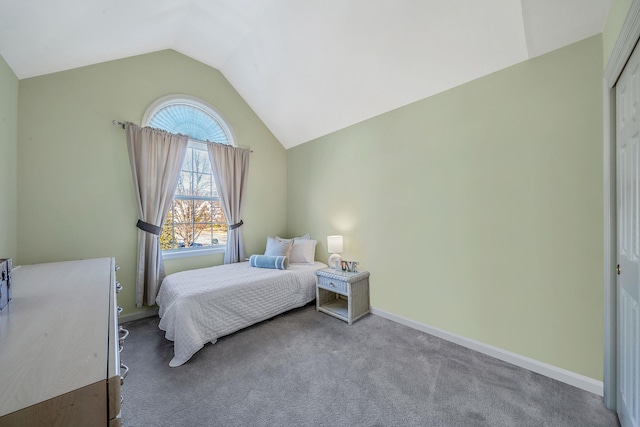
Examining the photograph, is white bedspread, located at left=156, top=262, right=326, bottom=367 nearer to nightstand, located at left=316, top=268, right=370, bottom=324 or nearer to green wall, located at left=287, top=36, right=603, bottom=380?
nightstand, located at left=316, top=268, right=370, bottom=324

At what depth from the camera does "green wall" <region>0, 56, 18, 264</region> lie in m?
1.86

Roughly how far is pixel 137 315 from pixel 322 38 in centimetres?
356

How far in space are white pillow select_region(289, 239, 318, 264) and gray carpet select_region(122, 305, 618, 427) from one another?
1178 millimetres

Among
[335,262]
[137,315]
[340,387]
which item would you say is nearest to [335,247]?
[335,262]

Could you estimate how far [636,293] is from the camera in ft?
3.81

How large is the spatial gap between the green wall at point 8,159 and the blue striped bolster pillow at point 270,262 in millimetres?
2075

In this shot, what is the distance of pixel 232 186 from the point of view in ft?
11.1

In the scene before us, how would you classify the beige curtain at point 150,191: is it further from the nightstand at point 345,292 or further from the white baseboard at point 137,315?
the nightstand at point 345,292

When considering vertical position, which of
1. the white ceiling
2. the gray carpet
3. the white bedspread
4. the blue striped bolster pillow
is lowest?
the gray carpet

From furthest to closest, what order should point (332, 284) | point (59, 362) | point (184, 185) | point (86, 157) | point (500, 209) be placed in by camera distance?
point (184, 185)
point (332, 284)
point (86, 157)
point (500, 209)
point (59, 362)

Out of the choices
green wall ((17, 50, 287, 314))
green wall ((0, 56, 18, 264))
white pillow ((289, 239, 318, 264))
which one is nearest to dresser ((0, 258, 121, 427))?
green wall ((0, 56, 18, 264))

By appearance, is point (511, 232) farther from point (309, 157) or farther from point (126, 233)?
point (126, 233)

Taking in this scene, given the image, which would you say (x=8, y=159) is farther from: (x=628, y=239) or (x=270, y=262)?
(x=628, y=239)

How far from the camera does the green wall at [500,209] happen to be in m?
1.66
